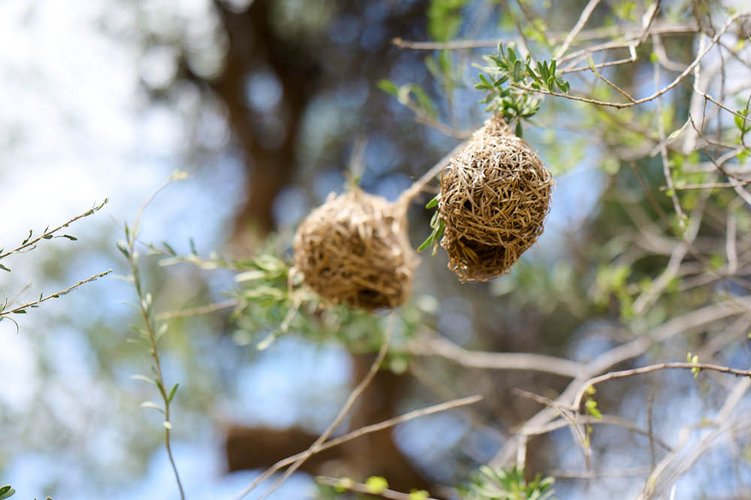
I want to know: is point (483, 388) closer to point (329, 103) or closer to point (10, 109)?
point (329, 103)

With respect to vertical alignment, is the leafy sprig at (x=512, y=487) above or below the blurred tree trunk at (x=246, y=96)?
below

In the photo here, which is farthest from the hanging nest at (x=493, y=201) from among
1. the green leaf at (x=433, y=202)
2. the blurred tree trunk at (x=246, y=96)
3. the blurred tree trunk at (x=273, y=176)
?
the blurred tree trunk at (x=246, y=96)

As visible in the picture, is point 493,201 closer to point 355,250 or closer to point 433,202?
point 433,202

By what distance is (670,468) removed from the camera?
1.49 m

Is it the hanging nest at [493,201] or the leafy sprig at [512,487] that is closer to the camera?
the hanging nest at [493,201]

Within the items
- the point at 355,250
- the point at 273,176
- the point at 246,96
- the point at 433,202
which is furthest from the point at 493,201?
the point at 246,96

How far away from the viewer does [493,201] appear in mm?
1244

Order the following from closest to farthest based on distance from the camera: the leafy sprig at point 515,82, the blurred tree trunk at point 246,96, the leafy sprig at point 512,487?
the leafy sprig at point 515,82
the leafy sprig at point 512,487
the blurred tree trunk at point 246,96

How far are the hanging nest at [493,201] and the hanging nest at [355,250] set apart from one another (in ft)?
1.28

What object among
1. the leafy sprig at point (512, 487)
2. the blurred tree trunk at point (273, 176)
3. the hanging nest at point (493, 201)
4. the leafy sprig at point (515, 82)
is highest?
the blurred tree trunk at point (273, 176)

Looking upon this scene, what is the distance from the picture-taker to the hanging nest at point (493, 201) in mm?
1242

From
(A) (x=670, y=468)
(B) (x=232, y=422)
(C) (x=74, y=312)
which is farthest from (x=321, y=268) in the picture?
(C) (x=74, y=312)

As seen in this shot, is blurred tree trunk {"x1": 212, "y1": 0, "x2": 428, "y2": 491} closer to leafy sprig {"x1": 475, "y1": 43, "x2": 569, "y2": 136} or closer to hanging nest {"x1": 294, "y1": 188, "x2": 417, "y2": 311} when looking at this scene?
hanging nest {"x1": 294, "y1": 188, "x2": 417, "y2": 311}

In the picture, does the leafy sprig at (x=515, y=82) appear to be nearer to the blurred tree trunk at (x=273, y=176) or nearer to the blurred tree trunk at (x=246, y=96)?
the blurred tree trunk at (x=273, y=176)
